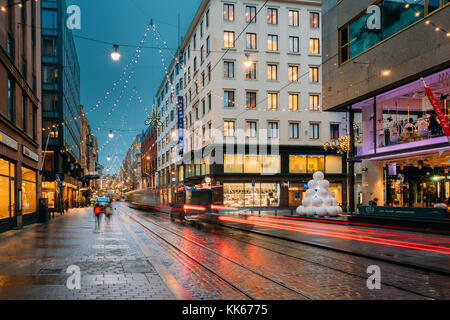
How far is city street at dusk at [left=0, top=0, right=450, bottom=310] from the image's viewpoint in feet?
26.7

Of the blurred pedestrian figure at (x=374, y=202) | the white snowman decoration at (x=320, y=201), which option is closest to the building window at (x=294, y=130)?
the white snowman decoration at (x=320, y=201)

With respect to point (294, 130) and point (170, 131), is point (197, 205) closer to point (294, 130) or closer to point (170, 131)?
point (294, 130)

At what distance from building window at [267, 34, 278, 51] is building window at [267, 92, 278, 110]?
531 centimetres

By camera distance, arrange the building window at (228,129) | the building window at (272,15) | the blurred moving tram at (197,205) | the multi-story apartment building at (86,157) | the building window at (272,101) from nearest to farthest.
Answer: the blurred moving tram at (197,205) → the building window at (228,129) → the building window at (272,101) → the building window at (272,15) → the multi-story apartment building at (86,157)

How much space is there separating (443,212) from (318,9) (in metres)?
35.8

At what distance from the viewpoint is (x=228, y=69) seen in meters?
45.2

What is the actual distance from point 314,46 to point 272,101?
8779 mm

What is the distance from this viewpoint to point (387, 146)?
23.3m

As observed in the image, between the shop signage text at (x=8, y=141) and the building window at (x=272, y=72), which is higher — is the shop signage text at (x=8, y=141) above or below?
below

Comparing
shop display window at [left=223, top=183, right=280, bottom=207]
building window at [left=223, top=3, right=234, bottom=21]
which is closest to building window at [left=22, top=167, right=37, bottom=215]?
shop display window at [left=223, top=183, right=280, bottom=207]

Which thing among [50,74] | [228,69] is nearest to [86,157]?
[50,74]

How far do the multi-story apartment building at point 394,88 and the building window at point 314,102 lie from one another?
19.9m

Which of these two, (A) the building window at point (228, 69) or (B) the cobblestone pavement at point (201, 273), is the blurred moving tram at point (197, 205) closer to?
(B) the cobblestone pavement at point (201, 273)

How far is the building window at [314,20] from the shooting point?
1873 inches
